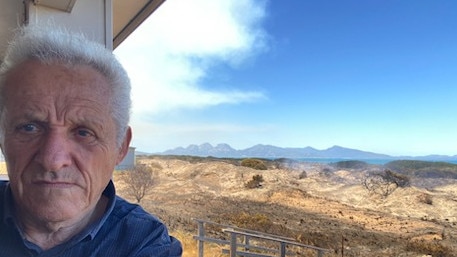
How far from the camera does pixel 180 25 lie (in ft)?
18.1

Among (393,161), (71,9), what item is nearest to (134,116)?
(71,9)

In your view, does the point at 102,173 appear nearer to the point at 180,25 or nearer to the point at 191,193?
the point at 180,25

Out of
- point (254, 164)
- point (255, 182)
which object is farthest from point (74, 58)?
point (254, 164)

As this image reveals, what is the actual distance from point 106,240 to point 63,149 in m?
0.13

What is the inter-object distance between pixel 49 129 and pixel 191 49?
7.13 metres

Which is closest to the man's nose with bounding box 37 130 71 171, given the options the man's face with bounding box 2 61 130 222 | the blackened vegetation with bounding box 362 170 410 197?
the man's face with bounding box 2 61 130 222

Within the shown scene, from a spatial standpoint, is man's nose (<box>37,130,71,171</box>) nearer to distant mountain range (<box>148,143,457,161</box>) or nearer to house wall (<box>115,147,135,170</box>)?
house wall (<box>115,147,135,170</box>)

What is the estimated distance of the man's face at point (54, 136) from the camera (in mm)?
409

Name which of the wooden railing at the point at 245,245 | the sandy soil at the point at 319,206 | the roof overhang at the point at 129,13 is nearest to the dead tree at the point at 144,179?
the sandy soil at the point at 319,206

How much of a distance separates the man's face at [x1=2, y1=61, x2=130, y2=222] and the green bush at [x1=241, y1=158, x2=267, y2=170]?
745cm

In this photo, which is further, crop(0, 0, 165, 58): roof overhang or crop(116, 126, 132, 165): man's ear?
crop(0, 0, 165, 58): roof overhang

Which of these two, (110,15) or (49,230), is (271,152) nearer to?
(110,15)

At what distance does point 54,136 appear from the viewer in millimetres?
411

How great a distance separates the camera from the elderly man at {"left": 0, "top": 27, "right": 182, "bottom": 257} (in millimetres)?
411
